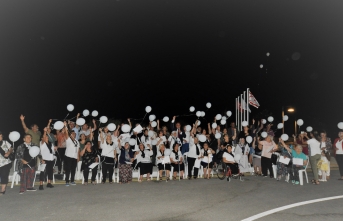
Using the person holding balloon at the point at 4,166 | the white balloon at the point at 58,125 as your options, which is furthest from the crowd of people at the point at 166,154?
the person holding balloon at the point at 4,166

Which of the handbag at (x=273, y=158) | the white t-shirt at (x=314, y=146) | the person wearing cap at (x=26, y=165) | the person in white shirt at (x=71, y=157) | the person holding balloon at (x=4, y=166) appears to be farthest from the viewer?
the handbag at (x=273, y=158)

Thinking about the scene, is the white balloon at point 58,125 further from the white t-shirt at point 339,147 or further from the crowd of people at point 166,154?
the white t-shirt at point 339,147

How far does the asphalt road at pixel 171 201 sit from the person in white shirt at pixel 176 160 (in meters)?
0.98

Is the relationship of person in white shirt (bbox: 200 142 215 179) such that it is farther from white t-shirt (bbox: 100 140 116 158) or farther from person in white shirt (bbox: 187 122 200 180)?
white t-shirt (bbox: 100 140 116 158)

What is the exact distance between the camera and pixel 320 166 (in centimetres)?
1080

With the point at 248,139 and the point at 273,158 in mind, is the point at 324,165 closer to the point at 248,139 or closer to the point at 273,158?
the point at 273,158

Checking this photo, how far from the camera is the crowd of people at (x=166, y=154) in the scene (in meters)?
10.1

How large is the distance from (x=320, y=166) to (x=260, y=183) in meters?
2.20

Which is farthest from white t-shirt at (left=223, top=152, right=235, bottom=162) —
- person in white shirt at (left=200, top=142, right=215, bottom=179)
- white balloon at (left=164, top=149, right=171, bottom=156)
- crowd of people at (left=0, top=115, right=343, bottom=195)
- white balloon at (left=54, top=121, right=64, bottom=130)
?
white balloon at (left=54, top=121, right=64, bottom=130)

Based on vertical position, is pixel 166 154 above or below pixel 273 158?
above

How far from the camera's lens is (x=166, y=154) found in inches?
435

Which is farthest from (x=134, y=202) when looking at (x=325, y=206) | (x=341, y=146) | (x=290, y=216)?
(x=341, y=146)

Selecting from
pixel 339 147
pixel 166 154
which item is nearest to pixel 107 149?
pixel 166 154

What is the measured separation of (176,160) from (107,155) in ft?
7.57
